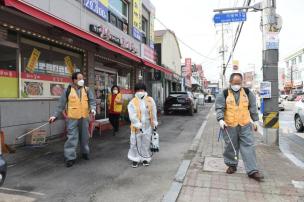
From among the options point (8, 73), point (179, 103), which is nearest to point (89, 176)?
point (8, 73)

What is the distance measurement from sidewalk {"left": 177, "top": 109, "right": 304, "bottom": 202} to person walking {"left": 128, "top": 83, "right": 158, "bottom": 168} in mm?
1025

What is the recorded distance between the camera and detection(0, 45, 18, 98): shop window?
259 inches

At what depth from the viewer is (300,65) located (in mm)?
61719

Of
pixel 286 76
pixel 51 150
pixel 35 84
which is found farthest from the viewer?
pixel 286 76

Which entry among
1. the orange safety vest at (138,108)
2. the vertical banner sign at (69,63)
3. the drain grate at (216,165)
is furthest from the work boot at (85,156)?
the vertical banner sign at (69,63)

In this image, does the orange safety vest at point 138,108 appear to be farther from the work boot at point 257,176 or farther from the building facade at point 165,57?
the building facade at point 165,57

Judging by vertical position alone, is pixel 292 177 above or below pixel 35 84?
below

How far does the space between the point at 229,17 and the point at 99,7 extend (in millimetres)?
4973

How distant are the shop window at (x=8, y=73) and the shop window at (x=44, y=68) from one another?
26 cm

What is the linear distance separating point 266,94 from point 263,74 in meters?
0.62

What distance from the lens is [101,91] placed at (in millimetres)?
11609

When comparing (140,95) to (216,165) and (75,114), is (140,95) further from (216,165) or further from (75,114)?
(216,165)

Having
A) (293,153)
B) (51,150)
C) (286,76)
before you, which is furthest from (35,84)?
(286,76)

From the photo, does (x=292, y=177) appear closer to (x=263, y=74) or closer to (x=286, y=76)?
(x=263, y=74)
